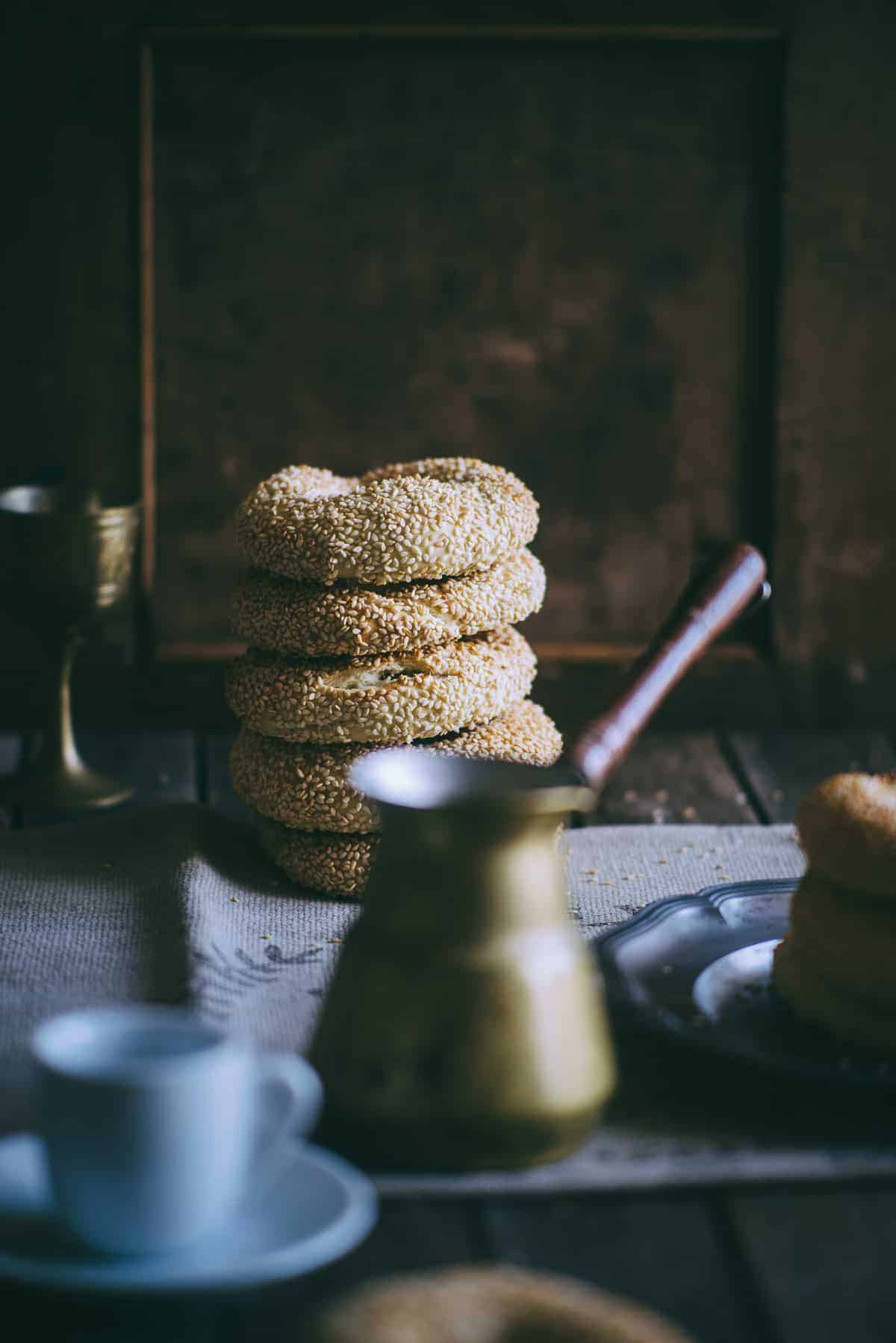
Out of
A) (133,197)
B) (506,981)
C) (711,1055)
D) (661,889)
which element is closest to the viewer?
(506,981)

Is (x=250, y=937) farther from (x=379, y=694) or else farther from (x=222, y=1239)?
(x=222, y=1239)

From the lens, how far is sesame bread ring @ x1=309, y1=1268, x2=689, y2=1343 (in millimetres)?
741

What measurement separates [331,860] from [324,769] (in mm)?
89

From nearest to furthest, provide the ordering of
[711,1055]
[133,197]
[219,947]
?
[711,1055]
[219,947]
[133,197]

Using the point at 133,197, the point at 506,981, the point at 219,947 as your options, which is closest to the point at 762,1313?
the point at 506,981

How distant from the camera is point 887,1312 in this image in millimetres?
838

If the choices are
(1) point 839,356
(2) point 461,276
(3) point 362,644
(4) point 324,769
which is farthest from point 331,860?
(1) point 839,356

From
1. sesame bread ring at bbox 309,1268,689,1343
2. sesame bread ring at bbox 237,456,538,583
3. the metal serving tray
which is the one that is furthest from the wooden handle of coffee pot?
sesame bread ring at bbox 309,1268,689,1343

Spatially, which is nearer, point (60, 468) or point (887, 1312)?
point (887, 1312)

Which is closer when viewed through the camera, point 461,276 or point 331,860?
point 331,860

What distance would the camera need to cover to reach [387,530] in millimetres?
A: 1423

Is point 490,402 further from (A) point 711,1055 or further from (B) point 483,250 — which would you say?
(A) point 711,1055

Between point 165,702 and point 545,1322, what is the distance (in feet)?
5.30

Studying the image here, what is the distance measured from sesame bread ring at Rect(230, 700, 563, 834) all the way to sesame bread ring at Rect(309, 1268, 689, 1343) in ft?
2.27
